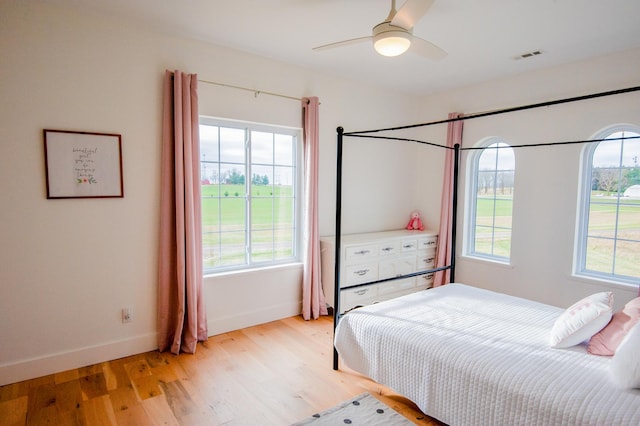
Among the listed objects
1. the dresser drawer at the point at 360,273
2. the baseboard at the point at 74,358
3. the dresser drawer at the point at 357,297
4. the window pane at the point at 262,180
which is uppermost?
the window pane at the point at 262,180

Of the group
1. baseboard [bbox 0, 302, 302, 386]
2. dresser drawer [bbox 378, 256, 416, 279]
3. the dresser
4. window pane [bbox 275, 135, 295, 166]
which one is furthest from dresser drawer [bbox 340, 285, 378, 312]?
window pane [bbox 275, 135, 295, 166]

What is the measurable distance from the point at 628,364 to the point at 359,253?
2.36 metres

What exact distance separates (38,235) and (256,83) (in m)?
2.13

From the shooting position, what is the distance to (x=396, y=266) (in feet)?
13.2

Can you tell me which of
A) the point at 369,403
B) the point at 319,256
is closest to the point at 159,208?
the point at 319,256

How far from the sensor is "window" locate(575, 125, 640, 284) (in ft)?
10.5

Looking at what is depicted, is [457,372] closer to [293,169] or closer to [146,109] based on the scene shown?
[293,169]

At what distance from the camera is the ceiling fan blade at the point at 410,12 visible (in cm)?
179

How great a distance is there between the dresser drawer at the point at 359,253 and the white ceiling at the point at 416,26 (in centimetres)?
184

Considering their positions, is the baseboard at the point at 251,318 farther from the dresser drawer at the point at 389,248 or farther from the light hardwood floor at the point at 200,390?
the dresser drawer at the point at 389,248

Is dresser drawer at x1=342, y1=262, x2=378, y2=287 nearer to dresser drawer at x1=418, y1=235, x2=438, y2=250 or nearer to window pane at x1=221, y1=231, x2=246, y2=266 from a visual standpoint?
dresser drawer at x1=418, y1=235, x2=438, y2=250

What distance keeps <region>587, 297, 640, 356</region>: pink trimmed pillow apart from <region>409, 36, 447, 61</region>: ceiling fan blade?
72.4 inches

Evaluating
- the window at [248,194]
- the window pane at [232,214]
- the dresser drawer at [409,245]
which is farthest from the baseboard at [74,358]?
the dresser drawer at [409,245]

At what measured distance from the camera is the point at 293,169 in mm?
3793
